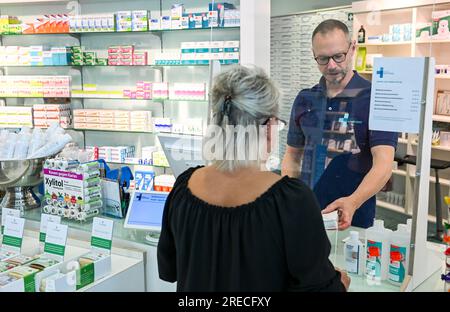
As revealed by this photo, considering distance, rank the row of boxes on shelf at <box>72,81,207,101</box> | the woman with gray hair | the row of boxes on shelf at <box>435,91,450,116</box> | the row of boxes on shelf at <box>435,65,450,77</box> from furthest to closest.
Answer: the row of boxes on shelf at <box>72,81,207,101</box>, the row of boxes on shelf at <box>435,91,450,116</box>, the row of boxes on shelf at <box>435,65,450,77</box>, the woman with gray hair

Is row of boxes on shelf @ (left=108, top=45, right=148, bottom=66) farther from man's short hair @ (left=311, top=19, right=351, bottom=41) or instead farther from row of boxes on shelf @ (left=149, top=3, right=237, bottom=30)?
man's short hair @ (left=311, top=19, right=351, bottom=41)

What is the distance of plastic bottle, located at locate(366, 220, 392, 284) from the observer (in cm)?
186

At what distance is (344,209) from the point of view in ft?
6.84

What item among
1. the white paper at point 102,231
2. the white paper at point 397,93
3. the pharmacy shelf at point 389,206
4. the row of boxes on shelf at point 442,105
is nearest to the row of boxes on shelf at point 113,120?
the row of boxes on shelf at point 442,105

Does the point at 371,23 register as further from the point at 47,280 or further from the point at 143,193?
the point at 47,280

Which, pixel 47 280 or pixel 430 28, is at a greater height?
pixel 430 28

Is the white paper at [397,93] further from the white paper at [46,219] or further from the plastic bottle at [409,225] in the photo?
the white paper at [46,219]

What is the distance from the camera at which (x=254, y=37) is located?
4.67 metres

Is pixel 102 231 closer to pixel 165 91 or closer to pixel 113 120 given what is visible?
pixel 165 91

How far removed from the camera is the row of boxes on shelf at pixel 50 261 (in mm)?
1937

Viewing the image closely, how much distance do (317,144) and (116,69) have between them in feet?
13.9

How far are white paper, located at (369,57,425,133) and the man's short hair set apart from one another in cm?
38

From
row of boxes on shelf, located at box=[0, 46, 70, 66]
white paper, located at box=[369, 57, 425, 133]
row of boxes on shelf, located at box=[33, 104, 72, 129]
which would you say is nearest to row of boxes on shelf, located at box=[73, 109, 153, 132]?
row of boxes on shelf, located at box=[33, 104, 72, 129]

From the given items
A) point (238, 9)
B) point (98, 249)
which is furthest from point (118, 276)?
point (238, 9)
